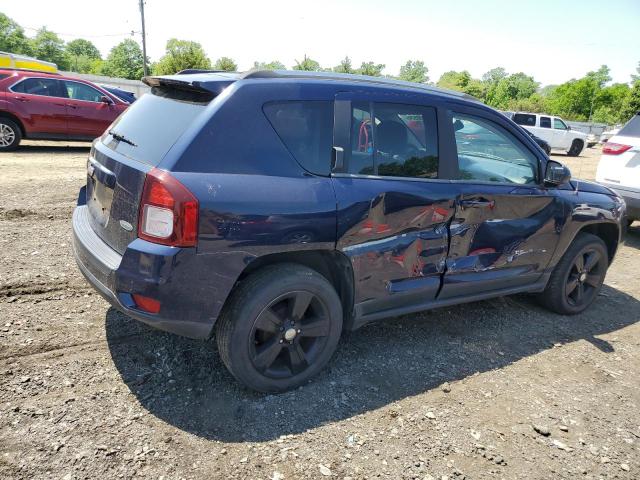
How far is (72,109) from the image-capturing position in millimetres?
10664

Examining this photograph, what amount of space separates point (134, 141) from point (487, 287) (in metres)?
2.71

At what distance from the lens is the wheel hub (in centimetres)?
275

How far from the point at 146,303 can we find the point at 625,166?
255 inches

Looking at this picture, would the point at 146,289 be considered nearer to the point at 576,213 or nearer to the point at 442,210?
the point at 442,210

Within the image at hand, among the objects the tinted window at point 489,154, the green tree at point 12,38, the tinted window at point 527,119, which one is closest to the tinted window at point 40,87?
the tinted window at point 489,154

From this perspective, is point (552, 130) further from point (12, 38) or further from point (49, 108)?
point (12, 38)

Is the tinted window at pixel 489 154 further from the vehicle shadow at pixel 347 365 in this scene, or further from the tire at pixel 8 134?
the tire at pixel 8 134

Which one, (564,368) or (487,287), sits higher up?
(487,287)

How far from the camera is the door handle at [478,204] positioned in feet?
10.7

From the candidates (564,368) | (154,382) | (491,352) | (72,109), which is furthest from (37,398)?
(72,109)

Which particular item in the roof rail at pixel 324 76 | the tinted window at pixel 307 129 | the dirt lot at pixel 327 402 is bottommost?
the dirt lot at pixel 327 402

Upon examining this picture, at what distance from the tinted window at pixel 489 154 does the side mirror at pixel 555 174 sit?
0.10 metres

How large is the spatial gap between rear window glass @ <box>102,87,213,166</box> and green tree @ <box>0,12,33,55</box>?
9805cm

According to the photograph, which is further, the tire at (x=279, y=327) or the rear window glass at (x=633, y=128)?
the rear window glass at (x=633, y=128)
